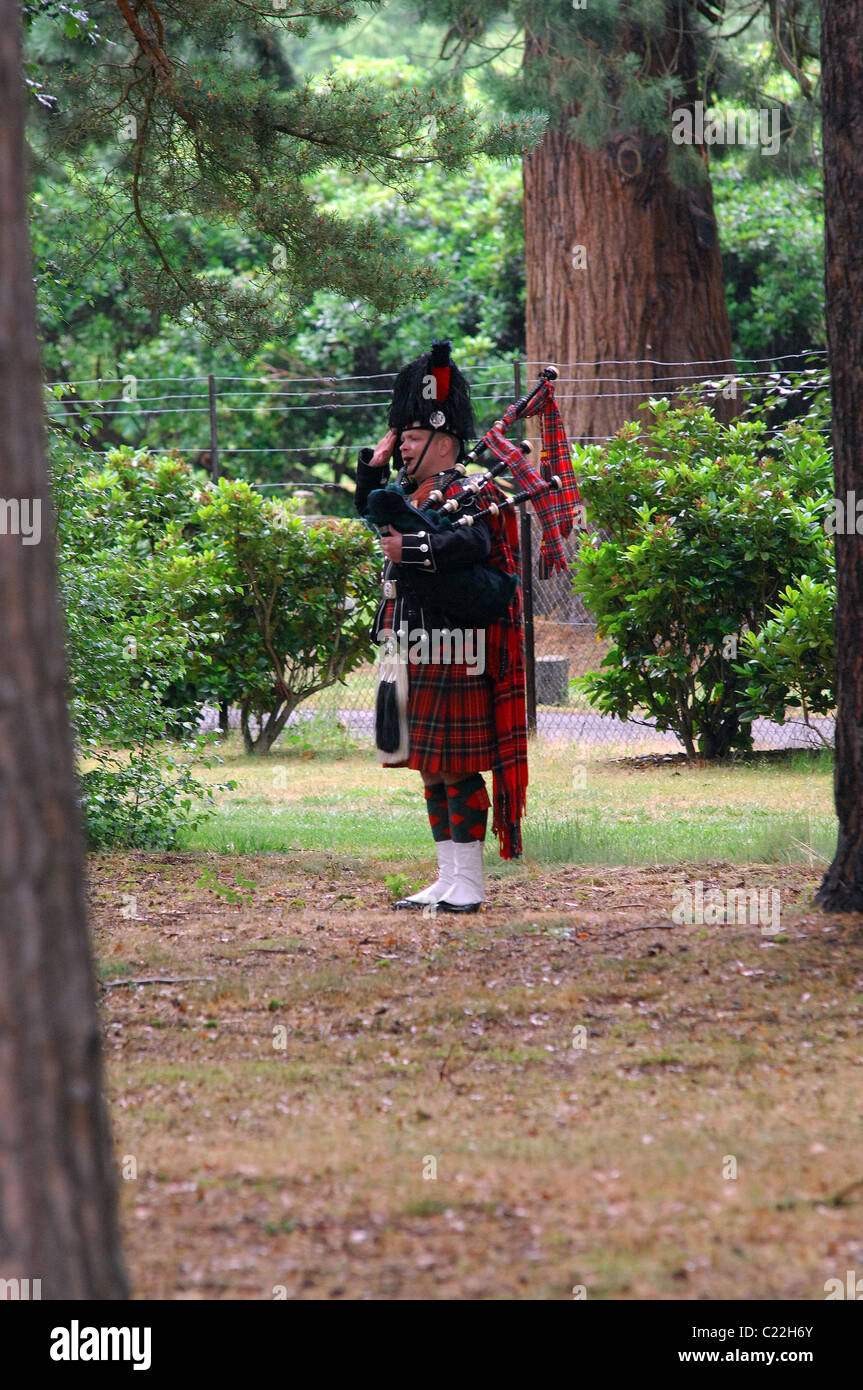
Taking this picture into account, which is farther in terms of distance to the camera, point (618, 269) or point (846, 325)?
point (618, 269)

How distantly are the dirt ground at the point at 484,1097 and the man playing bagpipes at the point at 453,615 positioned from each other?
1.51 ft

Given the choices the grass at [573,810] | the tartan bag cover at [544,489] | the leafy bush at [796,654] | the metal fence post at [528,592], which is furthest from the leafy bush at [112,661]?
the leafy bush at [796,654]

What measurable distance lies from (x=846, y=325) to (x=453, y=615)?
169 cm

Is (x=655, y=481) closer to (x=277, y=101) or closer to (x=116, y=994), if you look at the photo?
(x=277, y=101)

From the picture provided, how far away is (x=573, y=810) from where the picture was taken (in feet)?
26.0

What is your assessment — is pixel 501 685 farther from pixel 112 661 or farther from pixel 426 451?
pixel 112 661

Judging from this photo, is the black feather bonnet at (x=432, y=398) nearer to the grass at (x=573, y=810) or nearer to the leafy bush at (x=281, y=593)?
the grass at (x=573, y=810)

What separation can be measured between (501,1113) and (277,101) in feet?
15.4

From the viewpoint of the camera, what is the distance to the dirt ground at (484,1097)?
2551mm

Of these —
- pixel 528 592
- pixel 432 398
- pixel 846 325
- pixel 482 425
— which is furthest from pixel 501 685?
pixel 482 425

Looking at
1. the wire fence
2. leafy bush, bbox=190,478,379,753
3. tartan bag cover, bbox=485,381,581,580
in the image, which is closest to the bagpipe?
tartan bag cover, bbox=485,381,581,580

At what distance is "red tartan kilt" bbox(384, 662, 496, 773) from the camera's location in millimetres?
5355

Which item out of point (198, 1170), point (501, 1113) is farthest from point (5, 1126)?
point (501, 1113)

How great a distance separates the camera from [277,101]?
6305 mm
